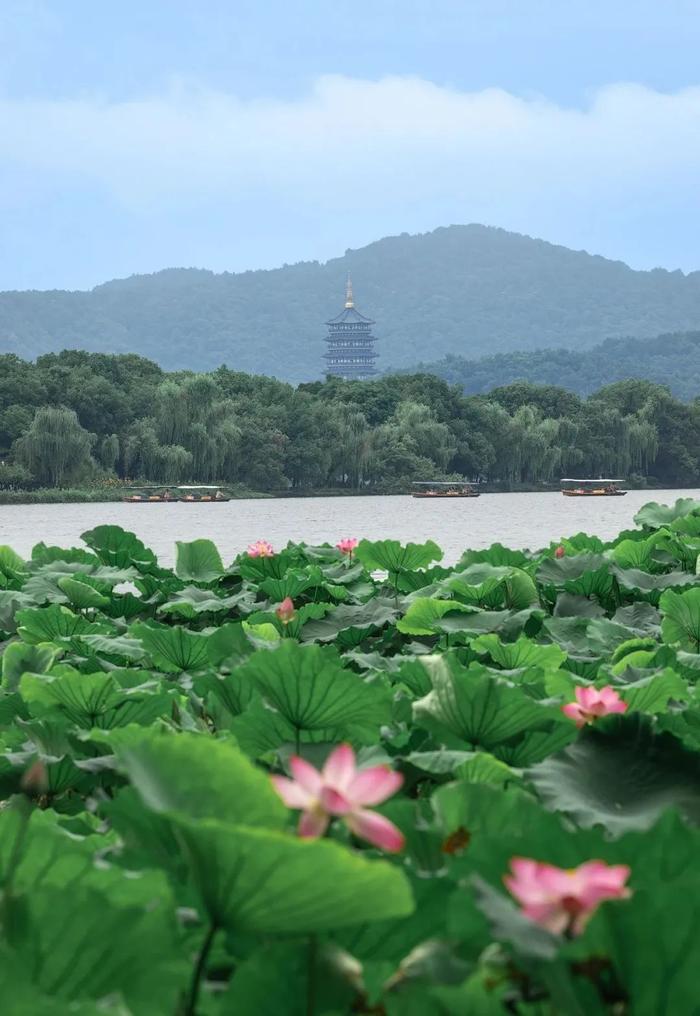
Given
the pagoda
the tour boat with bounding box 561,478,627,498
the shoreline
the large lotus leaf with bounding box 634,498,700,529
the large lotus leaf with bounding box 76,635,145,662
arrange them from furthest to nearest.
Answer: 1. the pagoda
2. the tour boat with bounding box 561,478,627,498
3. the shoreline
4. the large lotus leaf with bounding box 634,498,700,529
5. the large lotus leaf with bounding box 76,635,145,662

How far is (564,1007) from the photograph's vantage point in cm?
59

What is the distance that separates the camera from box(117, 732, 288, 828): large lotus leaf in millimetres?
710

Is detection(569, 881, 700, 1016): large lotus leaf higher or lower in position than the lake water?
higher

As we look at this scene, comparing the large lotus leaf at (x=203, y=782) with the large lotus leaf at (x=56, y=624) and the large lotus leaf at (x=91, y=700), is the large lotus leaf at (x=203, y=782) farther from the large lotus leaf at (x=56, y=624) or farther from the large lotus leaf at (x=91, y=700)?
the large lotus leaf at (x=56, y=624)

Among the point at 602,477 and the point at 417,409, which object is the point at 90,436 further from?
the point at 602,477

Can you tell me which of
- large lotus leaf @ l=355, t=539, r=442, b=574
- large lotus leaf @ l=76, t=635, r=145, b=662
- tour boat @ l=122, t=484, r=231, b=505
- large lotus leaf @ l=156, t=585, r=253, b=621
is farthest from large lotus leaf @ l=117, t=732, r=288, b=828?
tour boat @ l=122, t=484, r=231, b=505

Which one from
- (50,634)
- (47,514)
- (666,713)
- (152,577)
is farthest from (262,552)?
(47,514)

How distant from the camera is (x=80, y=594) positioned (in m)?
3.41

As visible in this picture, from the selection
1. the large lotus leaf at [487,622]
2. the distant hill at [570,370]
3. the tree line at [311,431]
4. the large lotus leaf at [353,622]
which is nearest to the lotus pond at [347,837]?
the large lotus leaf at [487,622]

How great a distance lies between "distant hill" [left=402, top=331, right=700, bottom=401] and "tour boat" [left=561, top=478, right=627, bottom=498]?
214 feet

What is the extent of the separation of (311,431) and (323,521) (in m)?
20.5

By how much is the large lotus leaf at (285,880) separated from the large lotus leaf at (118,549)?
11.7ft

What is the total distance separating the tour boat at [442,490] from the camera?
49.3 m

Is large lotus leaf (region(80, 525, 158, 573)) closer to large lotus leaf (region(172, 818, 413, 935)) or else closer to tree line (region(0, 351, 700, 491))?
large lotus leaf (region(172, 818, 413, 935))
